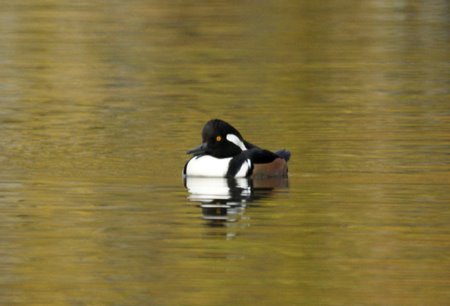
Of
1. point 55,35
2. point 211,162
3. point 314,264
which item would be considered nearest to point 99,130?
point 211,162

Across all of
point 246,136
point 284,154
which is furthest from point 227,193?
point 246,136

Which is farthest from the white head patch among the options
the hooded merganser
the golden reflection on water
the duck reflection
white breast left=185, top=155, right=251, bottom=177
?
the golden reflection on water

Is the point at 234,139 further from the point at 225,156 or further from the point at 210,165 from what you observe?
the point at 210,165

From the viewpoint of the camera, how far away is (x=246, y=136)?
2222 cm

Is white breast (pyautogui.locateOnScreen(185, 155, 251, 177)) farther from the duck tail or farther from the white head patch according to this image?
the duck tail

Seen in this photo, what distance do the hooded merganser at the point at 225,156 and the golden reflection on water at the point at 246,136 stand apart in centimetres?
40

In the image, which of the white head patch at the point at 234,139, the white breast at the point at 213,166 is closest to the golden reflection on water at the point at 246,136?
the white breast at the point at 213,166

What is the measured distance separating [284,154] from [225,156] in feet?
2.14

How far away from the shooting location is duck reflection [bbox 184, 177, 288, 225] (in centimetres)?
1648

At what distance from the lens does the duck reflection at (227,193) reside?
649 inches

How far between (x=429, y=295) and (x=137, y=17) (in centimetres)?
3082

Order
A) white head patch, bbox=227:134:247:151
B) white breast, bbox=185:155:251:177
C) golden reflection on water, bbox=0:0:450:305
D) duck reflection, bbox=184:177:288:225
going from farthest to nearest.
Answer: white head patch, bbox=227:134:247:151
white breast, bbox=185:155:251:177
duck reflection, bbox=184:177:288:225
golden reflection on water, bbox=0:0:450:305

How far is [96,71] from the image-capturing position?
31.0m

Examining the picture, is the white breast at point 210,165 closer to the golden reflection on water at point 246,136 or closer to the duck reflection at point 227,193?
the duck reflection at point 227,193
